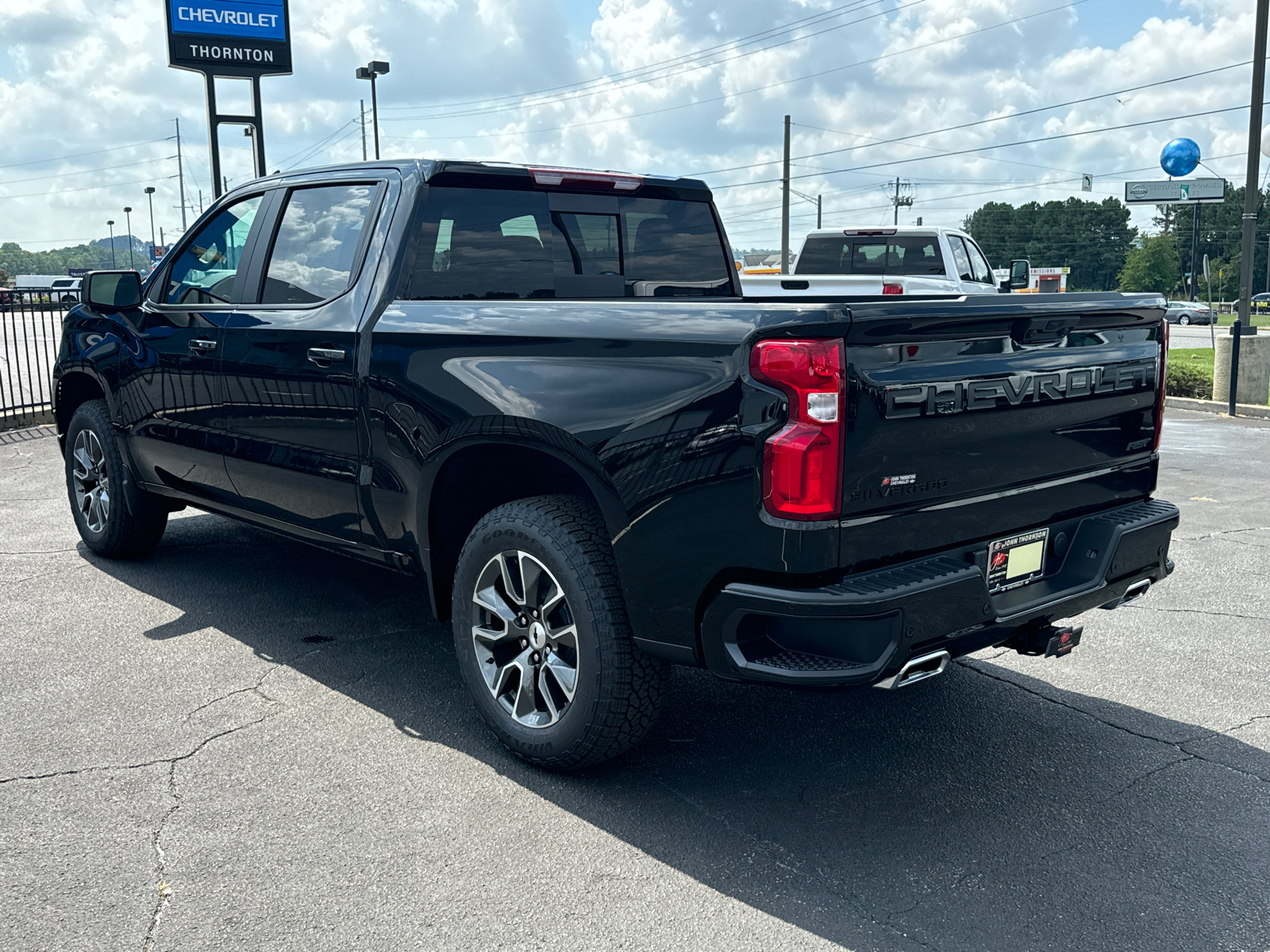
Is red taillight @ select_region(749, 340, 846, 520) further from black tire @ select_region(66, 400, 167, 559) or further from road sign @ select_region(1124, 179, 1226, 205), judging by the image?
road sign @ select_region(1124, 179, 1226, 205)

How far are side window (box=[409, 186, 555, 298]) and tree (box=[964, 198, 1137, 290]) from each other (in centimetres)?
13588

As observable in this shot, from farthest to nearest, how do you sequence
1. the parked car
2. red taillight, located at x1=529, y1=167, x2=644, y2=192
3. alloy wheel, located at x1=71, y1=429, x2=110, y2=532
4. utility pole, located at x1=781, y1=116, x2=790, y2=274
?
the parked car → utility pole, located at x1=781, y1=116, x2=790, y2=274 → alloy wheel, located at x1=71, y1=429, x2=110, y2=532 → red taillight, located at x1=529, y1=167, x2=644, y2=192

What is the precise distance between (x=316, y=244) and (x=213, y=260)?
99 cm

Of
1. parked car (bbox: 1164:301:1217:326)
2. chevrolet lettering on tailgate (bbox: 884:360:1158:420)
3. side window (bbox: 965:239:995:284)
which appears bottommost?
parked car (bbox: 1164:301:1217:326)

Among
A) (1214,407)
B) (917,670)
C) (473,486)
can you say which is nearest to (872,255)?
(1214,407)

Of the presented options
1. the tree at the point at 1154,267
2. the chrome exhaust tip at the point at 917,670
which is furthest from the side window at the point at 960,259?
the tree at the point at 1154,267

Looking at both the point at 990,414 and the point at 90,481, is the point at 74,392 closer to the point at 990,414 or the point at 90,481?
the point at 90,481

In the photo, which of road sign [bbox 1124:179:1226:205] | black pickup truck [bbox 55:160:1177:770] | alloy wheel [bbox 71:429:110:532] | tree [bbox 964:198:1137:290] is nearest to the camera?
black pickup truck [bbox 55:160:1177:770]

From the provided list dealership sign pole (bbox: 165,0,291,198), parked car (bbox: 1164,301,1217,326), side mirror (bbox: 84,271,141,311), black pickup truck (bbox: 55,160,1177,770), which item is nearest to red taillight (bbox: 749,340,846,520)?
black pickup truck (bbox: 55,160,1177,770)

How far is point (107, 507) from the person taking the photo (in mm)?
6199

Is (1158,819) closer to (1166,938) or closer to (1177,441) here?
(1166,938)

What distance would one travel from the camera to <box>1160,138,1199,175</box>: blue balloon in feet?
72.6

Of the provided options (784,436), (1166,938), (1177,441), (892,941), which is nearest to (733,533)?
(784,436)

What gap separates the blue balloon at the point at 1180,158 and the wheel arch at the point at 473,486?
22209 mm
